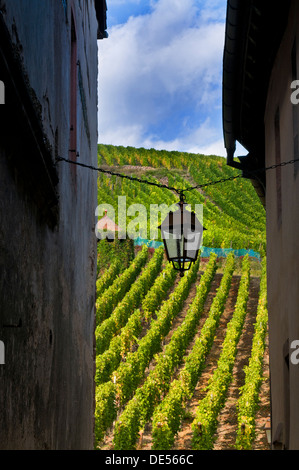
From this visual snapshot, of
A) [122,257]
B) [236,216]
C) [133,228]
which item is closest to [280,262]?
[122,257]

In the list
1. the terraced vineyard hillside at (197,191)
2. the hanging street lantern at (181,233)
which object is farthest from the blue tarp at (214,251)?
the hanging street lantern at (181,233)

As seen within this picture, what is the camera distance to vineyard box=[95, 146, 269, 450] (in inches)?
776

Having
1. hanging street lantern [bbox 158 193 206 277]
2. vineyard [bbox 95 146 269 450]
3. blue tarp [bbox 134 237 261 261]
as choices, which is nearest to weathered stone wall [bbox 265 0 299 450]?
hanging street lantern [bbox 158 193 206 277]

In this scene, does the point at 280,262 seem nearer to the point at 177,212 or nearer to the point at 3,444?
the point at 177,212

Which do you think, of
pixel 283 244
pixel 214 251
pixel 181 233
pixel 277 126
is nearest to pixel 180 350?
Result: pixel 214 251

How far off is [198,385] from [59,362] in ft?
67.1

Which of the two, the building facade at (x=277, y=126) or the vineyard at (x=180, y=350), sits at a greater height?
the building facade at (x=277, y=126)

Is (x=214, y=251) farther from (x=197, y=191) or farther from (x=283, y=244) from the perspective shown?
(x=283, y=244)

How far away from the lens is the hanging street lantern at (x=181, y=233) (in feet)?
18.6

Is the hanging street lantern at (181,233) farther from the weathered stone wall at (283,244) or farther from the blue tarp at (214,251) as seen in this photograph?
the blue tarp at (214,251)

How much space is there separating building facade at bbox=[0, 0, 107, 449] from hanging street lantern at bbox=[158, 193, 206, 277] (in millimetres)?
818

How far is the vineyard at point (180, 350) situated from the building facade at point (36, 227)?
14334 mm

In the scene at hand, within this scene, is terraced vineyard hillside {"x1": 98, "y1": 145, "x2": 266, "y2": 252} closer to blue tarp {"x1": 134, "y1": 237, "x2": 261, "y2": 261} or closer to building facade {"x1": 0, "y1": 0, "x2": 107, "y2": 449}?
blue tarp {"x1": 134, "y1": 237, "x2": 261, "y2": 261}

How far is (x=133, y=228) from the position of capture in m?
44.1
